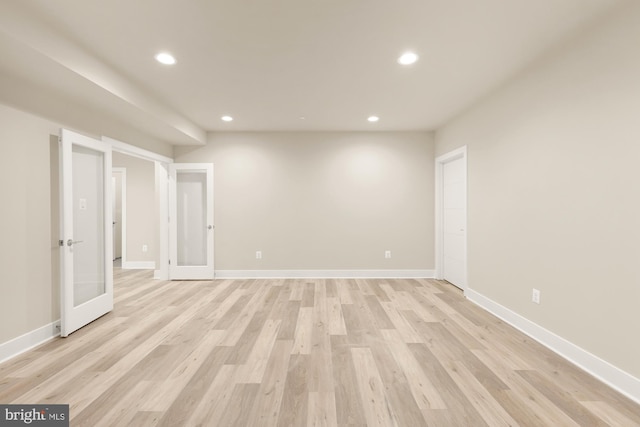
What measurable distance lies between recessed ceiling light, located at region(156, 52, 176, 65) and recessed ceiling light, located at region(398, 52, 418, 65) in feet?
6.91

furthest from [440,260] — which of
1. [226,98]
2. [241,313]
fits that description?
[226,98]

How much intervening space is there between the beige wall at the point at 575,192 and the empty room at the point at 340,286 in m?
0.02

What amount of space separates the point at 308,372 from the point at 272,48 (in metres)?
2.67

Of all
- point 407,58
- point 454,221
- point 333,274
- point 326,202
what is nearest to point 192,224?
point 326,202

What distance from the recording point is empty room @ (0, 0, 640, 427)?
6.34ft

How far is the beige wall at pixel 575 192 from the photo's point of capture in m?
1.98

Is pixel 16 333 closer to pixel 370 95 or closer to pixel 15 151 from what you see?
pixel 15 151

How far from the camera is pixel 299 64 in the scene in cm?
280

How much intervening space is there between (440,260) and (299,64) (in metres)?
4.05

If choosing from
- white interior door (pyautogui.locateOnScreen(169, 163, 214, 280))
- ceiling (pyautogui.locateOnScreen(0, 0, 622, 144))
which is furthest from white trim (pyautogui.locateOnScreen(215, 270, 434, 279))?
ceiling (pyautogui.locateOnScreen(0, 0, 622, 144))

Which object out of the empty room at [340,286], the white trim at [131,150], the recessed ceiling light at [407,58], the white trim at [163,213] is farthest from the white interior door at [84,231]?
the recessed ceiling light at [407,58]

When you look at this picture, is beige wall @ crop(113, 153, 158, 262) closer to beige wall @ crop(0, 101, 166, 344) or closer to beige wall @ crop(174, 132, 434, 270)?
beige wall @ crop(174, 132, 434, 270)

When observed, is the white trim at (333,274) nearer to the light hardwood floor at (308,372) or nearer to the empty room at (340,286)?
the empty room at (340,286)

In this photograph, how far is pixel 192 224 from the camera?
5336mm
